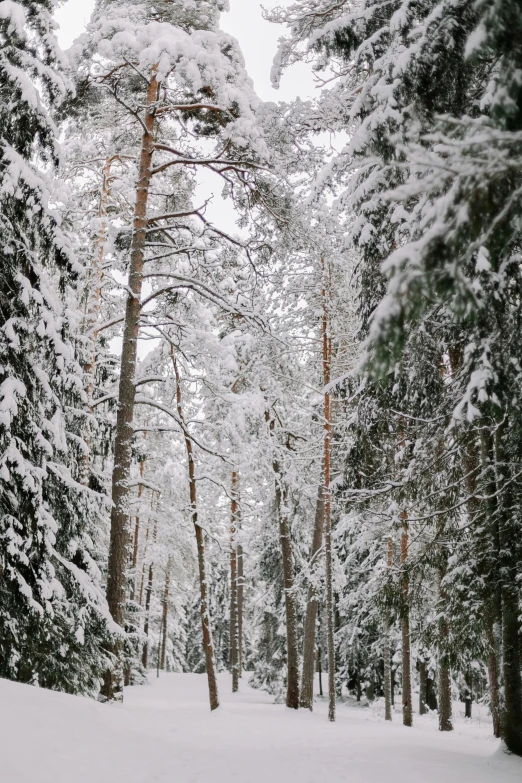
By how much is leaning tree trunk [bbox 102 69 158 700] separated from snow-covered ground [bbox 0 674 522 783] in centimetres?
126

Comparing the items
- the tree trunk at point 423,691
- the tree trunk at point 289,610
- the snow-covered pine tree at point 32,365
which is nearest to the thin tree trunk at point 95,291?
the snow-covered pine tree at point 32,365

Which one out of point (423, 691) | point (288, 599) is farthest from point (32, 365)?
point (423, 691)

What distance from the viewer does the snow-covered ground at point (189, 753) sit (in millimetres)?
4344

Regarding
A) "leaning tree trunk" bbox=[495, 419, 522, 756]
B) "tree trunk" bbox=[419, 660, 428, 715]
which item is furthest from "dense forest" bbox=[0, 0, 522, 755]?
"tree trunk" bbox=[419, 660, 428, 715]

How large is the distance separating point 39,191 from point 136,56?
367cm

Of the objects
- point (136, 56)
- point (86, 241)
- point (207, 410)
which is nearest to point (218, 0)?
point (136, 56)

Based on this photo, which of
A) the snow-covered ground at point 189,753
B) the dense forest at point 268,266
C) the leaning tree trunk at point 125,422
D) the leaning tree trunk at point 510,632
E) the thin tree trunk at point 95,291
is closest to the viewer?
the dense forest at point 268,266

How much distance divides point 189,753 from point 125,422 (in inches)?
173

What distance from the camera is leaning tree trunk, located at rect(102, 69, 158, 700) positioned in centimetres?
788

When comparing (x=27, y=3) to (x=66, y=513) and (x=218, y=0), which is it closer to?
(x=218, y=0)

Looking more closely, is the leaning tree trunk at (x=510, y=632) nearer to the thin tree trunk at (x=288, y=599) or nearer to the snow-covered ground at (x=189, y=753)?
the snow-covered ground at (x=189, y=753)

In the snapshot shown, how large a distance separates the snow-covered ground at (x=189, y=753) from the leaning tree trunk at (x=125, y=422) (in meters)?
1.26

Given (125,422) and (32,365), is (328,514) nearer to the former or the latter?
(125,422)

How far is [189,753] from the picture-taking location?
243 inches
